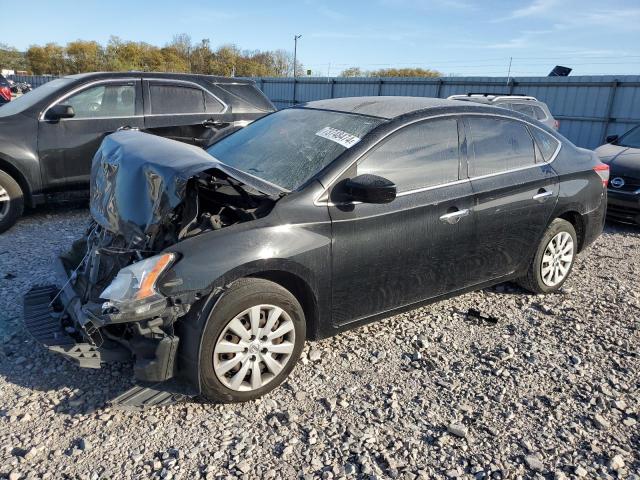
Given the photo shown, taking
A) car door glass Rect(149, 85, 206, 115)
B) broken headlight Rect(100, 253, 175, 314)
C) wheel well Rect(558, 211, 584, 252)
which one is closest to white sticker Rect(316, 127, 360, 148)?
broken headlight Rect(100, 253, 175, 314)

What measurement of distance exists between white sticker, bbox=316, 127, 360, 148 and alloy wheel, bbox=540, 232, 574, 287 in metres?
2.22

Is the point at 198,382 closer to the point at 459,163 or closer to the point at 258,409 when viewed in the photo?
the point at 258,409

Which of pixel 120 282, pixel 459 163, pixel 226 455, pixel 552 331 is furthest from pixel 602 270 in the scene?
pixel 120 282

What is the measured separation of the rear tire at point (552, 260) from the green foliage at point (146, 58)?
62141 mm

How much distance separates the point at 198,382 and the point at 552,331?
2847mm

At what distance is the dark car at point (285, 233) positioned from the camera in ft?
8.99

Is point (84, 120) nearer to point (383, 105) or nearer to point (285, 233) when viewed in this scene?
point (383, 105)

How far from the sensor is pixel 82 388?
3047mm

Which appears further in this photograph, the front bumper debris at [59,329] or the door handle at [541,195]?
the door handle at [541,195]

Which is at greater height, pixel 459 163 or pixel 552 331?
pixel 459 163

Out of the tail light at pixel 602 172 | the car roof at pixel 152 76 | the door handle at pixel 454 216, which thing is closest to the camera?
the door handle at pixel 454 216

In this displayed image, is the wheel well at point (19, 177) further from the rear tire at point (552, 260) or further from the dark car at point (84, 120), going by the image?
the rear tire at point (552, 260)

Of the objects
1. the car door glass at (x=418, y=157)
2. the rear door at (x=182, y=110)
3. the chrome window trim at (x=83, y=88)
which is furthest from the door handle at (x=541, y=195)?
the chrome window trim at (x=83, y=88)

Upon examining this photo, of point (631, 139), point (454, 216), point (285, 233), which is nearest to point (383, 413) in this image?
point (285, 233)
